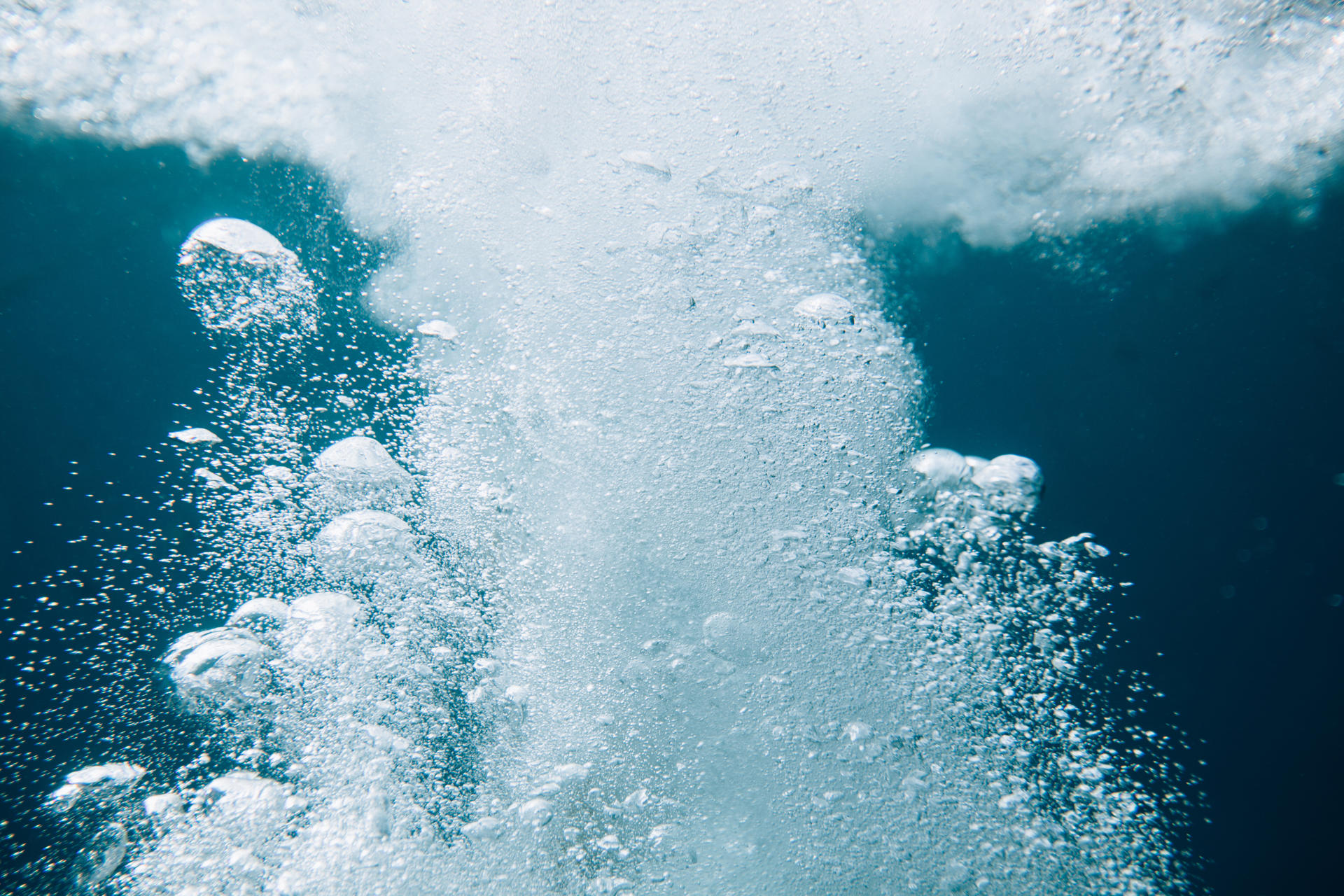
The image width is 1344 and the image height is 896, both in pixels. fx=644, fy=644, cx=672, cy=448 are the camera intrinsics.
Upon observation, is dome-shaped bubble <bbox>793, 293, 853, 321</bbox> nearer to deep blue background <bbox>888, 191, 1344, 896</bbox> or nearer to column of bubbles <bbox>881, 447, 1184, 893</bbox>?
deep blue background <bbox>888, 191, 1344, 896</bbox>

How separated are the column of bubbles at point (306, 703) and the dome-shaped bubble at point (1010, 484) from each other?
171 cm

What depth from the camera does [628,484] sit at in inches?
83.7

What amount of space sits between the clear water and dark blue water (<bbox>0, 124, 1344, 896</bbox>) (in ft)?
0.23

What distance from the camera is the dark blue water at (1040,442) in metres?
1.96

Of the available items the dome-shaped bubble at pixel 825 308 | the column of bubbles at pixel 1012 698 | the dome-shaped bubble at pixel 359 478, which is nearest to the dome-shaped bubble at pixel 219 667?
the dome-shaped bubble at pixel 359 478

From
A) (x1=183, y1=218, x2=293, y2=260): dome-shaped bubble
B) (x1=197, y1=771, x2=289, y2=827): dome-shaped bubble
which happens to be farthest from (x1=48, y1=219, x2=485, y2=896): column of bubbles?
(x1=183, y1=218, x2=293, y2=260): dome-shaped bubble

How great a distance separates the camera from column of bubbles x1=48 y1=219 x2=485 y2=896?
1821 millimetres

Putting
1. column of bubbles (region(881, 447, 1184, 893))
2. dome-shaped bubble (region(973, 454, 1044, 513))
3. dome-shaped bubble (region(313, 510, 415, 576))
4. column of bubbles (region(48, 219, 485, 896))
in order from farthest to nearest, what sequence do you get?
1. dome-shaped bubble (region(973, 454, 1044, 513))
2. dome-shaped bubble (region(313, 510, 415, 576))
3. column of bubbles (region(881, 447, 1184, 893))
4. column of bubbles (region(48, 219, 485, 896))

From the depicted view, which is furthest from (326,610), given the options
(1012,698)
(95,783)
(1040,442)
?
(1040,442)

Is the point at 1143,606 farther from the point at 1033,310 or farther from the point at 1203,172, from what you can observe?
the point at 1203,172

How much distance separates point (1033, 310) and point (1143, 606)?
1058 millimetres

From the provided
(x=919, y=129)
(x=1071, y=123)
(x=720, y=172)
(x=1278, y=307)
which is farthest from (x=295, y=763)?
(x=1278, y=307)

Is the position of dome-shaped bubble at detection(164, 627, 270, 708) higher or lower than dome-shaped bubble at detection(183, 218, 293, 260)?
lower

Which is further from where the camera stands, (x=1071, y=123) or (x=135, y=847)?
(x=1071, y=123)
